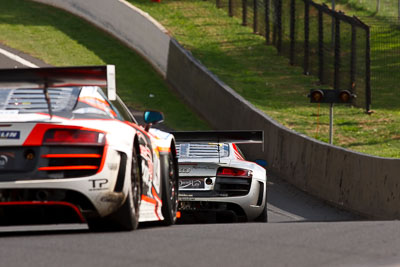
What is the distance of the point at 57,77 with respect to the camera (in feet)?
26.3

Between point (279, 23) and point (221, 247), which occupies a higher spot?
point (221, 247)

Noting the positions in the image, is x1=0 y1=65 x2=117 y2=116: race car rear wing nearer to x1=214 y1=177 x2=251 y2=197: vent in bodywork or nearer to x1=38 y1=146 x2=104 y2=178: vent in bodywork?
x1=38 y1=146 x2=104 y2=178: vent in bodywork

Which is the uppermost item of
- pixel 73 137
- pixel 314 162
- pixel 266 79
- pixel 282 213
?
pixel 73 137

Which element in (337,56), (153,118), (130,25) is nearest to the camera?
(153,118)

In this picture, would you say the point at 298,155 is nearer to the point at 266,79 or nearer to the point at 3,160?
the point at 3,160

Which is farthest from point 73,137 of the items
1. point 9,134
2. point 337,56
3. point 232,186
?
point 337,56

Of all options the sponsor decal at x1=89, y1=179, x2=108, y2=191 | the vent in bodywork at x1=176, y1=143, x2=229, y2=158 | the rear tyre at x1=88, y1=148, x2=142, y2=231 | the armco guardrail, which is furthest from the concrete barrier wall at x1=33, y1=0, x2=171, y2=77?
the sponsor decal at x1=89, y1=179, x2=108, y2=191

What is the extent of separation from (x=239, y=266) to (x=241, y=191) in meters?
7.60

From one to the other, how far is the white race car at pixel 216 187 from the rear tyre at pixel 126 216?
4.57m

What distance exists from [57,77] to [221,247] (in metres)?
1.98

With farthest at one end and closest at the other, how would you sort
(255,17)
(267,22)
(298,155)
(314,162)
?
1. (255,17)
2. (267,22)
3. (298,155)
4. (314,162)

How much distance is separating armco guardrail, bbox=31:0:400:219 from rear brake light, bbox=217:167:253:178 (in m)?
3.47

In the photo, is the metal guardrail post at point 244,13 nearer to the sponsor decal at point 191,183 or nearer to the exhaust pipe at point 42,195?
the sponsor decal at point 191,183

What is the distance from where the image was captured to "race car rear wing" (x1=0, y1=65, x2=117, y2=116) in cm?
798
